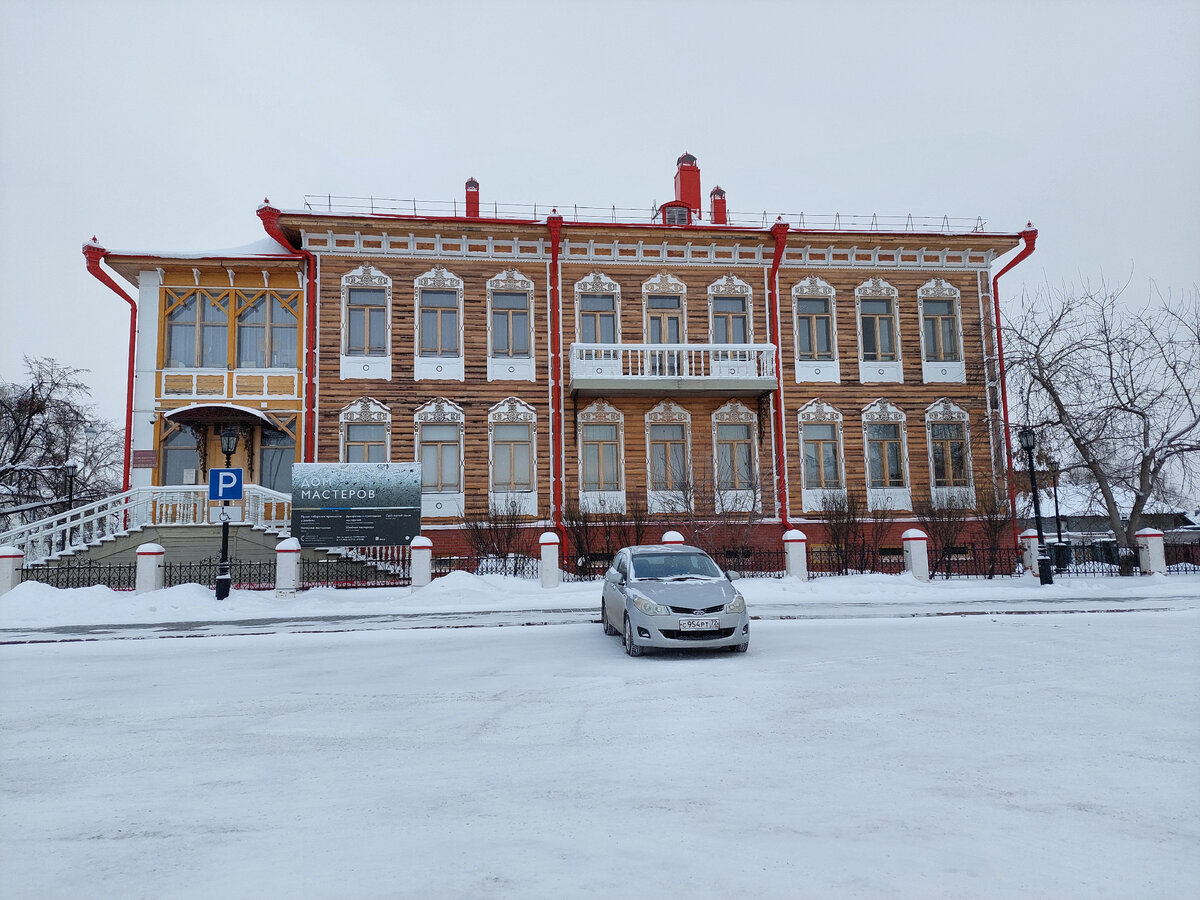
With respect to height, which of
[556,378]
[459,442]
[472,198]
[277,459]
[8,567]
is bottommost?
[8,567]

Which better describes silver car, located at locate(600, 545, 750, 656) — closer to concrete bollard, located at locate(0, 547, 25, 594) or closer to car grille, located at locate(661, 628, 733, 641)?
car grille, located at locate(661, 628, 733, 641)

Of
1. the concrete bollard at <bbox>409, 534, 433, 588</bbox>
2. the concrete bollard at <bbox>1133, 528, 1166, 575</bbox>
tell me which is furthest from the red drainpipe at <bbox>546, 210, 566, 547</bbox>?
the concrete bollard at <bbox>1133, 528, 1166, 575</bbox>

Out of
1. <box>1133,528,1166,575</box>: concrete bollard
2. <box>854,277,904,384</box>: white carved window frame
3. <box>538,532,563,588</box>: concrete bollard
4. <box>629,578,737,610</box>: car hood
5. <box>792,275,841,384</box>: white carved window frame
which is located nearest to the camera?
<box>629,578,737,610</box>: car hood

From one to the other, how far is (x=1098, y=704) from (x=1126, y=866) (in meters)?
3.98

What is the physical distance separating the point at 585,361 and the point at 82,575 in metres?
15.0

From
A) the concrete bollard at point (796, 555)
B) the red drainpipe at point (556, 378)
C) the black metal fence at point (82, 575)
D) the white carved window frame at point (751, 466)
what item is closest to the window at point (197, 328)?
the black metal fence at point (82, 575)

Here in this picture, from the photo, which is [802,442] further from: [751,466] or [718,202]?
[718,202]

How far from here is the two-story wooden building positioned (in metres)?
24.7

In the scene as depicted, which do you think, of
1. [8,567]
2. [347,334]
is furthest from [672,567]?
[347,334]

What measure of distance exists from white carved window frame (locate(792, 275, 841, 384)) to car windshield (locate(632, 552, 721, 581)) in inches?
637

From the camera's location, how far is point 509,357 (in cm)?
2600

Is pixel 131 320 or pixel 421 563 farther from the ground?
pixel 131 320

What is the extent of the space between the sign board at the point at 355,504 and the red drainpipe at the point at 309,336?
369 cm

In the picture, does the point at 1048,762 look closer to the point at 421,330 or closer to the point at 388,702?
the point at 388,702
